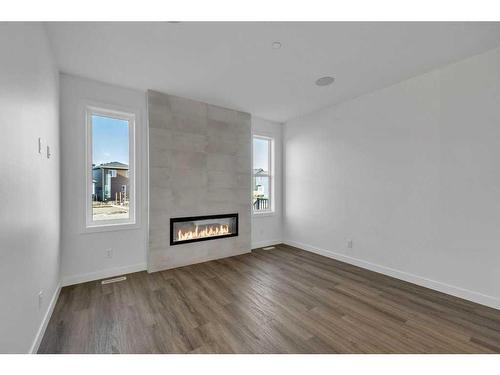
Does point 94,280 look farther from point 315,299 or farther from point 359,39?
point 359,39

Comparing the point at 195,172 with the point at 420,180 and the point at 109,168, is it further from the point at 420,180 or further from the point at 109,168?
the point at 420,180

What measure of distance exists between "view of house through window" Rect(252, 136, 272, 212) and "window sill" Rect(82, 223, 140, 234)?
2.35 metres

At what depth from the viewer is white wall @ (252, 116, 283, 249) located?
14.9 feet

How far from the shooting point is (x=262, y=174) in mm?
4719

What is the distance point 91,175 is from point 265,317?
2864 mm

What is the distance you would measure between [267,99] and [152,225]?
271 centimetres

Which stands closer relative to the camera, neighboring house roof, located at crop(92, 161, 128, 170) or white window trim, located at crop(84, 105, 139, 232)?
white window trim, located at crop(84, 105, 139, 232)

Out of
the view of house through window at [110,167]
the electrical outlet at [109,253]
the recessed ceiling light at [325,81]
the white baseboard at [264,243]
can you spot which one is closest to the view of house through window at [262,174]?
the white baseboard at [264,243]

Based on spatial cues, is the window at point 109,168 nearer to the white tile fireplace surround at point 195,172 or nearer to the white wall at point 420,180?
the white tile fireplace surround at point 195,172

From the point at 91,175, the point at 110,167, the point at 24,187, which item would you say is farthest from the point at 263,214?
the point at 24,187

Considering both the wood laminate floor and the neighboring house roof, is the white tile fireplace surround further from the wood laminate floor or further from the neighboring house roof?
the wood laminate floor

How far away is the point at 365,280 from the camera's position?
293 centimetres

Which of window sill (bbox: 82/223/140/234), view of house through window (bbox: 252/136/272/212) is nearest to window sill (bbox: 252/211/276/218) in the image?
view of house through window (bbox: 252/136/272/212)
